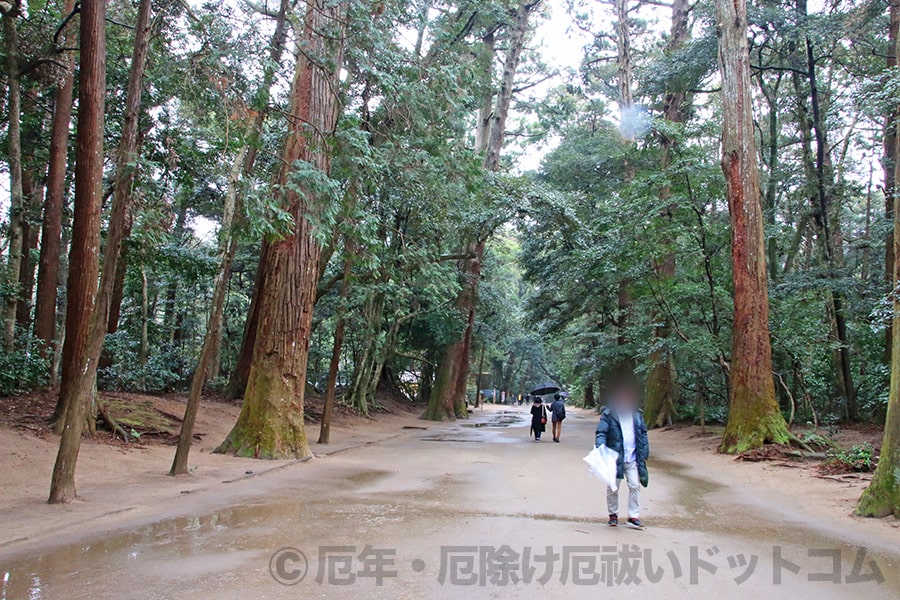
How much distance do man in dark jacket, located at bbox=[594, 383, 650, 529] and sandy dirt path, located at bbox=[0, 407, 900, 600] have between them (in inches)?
10.3

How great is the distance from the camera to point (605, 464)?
5812 mm

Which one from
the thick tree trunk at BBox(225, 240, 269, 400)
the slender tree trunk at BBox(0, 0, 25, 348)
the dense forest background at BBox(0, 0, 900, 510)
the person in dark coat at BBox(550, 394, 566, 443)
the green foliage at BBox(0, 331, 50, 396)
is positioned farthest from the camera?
the thick tree trunk at BBox(225, 240, 269, 400)

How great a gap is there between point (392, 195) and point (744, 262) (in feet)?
27.7

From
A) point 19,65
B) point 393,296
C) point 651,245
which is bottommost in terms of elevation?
point 393,296

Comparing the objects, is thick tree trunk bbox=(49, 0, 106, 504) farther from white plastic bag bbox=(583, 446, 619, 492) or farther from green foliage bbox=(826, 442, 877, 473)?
green foliage bbox=(826, 442, 877, 473)

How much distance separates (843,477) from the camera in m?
9.32

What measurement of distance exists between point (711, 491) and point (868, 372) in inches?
455

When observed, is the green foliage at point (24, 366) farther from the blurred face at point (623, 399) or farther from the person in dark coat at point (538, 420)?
the person in dark coat at point (538, 420)

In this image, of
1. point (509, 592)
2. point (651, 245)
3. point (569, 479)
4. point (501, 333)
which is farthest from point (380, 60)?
point (501, 333)

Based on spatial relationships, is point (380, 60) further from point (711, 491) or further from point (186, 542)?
point (711, 491)

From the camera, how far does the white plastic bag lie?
5.73 metres

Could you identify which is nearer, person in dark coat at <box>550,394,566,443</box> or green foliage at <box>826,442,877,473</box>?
green foliage at <box>826,442,877,473</box>

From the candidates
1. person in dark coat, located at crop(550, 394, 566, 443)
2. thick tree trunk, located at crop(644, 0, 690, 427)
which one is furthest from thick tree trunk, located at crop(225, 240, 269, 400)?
thick tree trunk, located at crop(644, 0, 690, 427)

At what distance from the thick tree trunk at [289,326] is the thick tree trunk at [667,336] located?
1059cm
